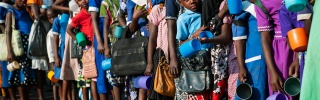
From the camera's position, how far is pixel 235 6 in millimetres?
4559

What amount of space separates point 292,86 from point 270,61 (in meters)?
0.25

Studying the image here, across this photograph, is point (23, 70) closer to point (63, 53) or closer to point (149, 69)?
point (63, 53)

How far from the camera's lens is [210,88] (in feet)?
16.3

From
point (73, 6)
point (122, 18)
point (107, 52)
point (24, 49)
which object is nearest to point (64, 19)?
point (73, 6)

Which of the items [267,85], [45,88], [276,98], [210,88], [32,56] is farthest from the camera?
[45,88]

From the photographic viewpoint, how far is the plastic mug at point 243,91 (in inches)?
179

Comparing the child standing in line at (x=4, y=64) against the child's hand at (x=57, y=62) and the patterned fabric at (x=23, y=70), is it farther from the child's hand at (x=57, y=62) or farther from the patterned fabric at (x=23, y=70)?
the child's hand at (x=57, y=62)

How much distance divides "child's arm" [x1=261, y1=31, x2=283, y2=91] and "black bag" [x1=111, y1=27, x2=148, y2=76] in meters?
1.78

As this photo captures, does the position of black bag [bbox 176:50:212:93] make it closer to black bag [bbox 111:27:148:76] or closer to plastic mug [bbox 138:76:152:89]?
plastic mug [bbox 138:76:152:89]

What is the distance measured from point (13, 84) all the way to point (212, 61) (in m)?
5.11

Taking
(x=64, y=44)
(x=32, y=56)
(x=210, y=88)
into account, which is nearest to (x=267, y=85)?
(x=210, y=88)

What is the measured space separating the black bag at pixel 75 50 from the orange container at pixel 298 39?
3995 millimetres

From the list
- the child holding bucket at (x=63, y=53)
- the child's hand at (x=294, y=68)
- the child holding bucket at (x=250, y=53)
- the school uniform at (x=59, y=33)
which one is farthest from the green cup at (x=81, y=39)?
the child's hand at (x=294, y=68)

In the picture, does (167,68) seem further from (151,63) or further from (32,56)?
(32,56)
